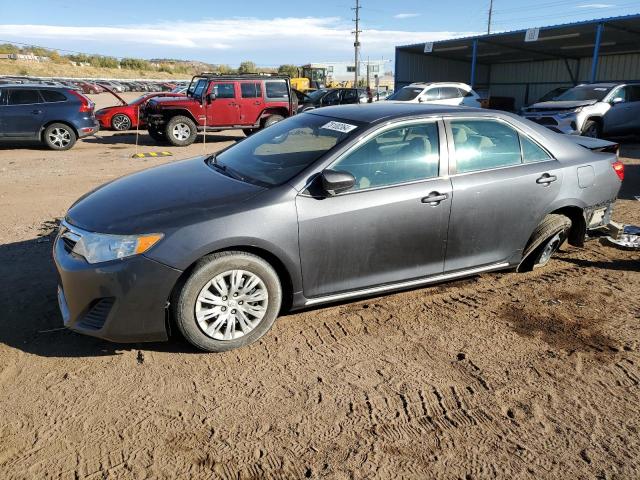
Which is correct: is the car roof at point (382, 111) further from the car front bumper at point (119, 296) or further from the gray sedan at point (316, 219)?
the car front bumper at point (119, 296)

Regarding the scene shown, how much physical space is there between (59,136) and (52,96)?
1.01 m

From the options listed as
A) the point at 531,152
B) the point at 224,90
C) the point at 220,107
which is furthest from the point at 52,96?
the point at 531,152

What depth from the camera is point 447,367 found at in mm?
3203

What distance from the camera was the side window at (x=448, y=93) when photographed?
18.1 m

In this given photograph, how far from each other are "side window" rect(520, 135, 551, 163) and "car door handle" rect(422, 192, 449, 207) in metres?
0.97

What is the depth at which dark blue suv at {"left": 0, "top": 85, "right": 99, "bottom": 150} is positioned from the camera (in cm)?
1251

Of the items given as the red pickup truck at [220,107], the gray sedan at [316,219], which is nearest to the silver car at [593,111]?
the red pickup truck at [220,107]

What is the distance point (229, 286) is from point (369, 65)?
51351mm

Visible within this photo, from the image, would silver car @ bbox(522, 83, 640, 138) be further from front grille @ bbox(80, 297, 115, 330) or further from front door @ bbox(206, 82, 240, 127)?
front grille @ bbox(80, 297, 115, 330)

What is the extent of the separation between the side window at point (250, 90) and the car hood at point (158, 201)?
1137 cm

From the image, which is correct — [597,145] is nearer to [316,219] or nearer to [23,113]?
[316,219]

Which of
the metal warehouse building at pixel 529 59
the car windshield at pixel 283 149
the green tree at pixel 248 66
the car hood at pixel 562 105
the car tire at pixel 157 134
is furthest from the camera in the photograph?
the green tree at pixel 248 66

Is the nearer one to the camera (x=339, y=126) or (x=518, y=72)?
(x=339, y=126)

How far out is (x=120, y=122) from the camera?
56.4 feet
